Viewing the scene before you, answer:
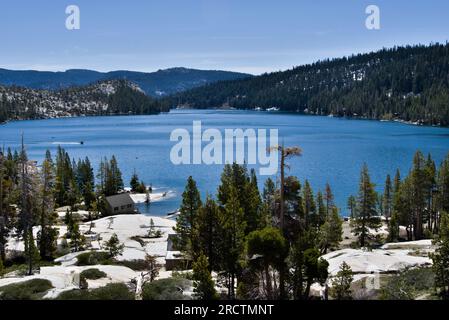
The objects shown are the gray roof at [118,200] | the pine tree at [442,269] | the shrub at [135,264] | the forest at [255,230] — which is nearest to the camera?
the pine tree at [442,269]

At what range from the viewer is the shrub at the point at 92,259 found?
141ft

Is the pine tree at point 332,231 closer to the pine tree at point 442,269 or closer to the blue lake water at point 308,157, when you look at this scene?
the blue lake water at point 308,157

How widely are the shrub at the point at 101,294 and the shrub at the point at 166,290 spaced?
98cm

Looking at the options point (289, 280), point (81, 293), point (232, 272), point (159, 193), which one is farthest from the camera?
point (159, 193)

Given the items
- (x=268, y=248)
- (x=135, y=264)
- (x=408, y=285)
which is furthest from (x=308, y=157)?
(x=268, y=248)

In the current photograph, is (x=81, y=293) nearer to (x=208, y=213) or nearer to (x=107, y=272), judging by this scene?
(x=107, y=272)

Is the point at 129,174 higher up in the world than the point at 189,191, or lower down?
lower down

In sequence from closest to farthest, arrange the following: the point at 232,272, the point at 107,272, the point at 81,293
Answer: the point at 81,293 → the point at 232,272 → the point at 107,272

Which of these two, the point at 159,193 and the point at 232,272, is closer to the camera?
the point at 232,272

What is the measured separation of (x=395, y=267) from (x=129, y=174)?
98.9 metres

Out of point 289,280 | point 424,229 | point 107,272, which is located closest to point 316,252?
point 289,280

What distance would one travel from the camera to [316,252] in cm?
2700

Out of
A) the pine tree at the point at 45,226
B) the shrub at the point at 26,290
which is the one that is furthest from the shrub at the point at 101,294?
the pine tree at the point at 45,226

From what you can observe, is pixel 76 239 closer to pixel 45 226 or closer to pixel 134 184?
pixel 45 226
